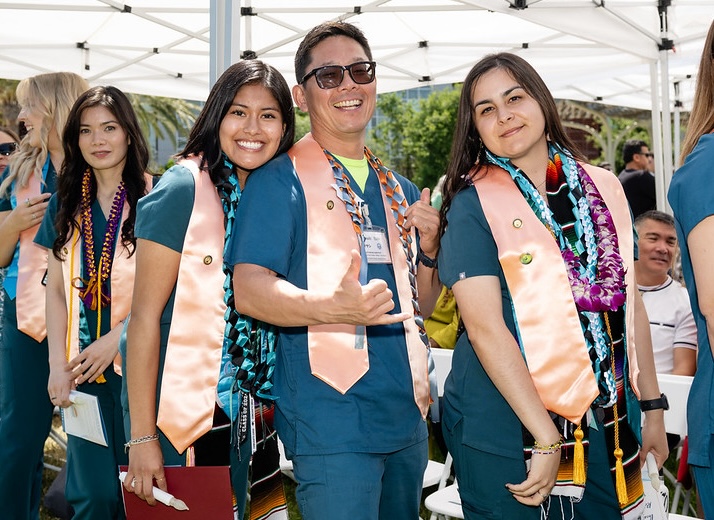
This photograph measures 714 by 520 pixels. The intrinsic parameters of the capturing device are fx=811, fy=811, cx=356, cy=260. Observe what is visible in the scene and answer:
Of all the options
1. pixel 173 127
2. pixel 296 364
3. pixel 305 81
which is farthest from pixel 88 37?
pixel 173 127

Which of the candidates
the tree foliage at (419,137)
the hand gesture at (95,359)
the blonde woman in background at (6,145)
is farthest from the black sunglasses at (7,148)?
the tree foliage at (419,137)

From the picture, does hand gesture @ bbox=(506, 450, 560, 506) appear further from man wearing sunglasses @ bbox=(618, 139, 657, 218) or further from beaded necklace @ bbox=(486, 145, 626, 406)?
man wearing sunglasses @ bbox=(618, 139, 657, 218)

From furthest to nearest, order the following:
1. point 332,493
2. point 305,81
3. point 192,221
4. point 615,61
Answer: point 615,61
point 305,81
point 192,221
point 332,493

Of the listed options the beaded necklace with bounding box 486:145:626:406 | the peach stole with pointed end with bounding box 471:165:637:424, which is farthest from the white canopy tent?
the peach stole with pointed end with bounding box 471:165:637:424

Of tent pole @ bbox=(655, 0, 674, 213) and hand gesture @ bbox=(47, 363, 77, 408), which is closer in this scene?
hand gesture @ bbox=(47, 363, 77, 408)

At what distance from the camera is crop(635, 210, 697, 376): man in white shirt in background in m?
4.21

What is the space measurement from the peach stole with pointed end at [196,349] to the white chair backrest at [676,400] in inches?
76.8

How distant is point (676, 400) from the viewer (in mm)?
3316

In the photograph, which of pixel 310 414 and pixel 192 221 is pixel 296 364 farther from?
pixel 192 221

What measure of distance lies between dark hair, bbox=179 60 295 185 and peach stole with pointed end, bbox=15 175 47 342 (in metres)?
1.33

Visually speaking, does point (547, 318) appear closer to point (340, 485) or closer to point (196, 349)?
point (340, 485)

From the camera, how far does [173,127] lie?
2484 centimetres

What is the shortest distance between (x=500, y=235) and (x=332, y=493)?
2.53 ft

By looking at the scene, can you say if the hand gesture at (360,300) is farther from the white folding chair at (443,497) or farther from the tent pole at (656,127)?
the tent pole at (656,127)
